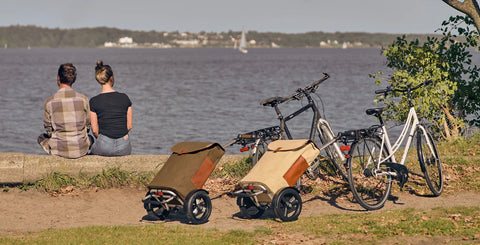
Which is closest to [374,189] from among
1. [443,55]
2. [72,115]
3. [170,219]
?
[170,219]

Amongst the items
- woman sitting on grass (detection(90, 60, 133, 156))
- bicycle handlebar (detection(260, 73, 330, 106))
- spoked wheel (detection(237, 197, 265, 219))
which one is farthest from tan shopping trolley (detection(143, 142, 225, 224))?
woman sitting on grass (detection(90, 60, 133, 156))

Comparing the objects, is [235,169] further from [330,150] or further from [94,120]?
[94,120]

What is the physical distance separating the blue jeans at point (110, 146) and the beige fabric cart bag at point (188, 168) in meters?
1.94

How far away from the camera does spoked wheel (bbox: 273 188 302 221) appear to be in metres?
8.86

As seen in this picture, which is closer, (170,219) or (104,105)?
(170,219)

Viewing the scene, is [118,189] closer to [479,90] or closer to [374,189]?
[374,189]

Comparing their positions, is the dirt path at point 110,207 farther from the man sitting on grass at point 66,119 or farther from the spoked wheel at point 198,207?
the man sitting on grass at point 66,119

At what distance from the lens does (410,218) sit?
29.0 feet

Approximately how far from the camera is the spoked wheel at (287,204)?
886 cm

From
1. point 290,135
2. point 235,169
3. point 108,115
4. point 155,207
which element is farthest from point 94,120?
point 290,135

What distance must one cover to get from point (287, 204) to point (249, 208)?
714 mm

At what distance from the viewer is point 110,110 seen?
10.5 metres

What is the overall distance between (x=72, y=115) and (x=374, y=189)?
483cm

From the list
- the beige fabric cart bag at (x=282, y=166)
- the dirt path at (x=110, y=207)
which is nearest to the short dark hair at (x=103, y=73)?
the dirt path at (x=110, y=207)
